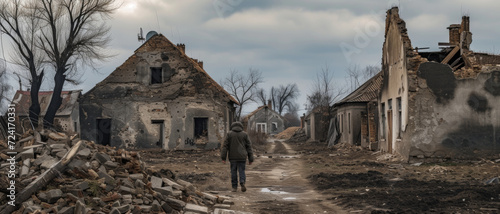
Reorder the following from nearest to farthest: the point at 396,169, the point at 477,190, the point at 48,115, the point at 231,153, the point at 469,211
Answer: the point at 469,211, the point at 477,190, the point at 231,153, the point at 396,169, the point at 48,115

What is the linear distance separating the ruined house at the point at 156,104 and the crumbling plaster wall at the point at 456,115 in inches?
490

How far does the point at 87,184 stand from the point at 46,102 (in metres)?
44.7

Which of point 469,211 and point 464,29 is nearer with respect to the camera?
point 469,211

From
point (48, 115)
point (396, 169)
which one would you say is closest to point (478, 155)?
point (396, 169)

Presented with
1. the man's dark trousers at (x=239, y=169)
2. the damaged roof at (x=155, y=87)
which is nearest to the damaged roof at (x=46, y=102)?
the damaged roof at (x=155, y=87)

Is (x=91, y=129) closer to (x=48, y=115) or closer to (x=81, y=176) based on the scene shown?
(x=48, y=115)

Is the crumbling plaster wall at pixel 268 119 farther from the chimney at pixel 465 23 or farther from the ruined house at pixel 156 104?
the chimney at pixel 465 23

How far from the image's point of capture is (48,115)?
86.7 feet

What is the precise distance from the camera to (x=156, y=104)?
26.7 m

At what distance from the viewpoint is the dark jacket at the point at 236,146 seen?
11.2 metres

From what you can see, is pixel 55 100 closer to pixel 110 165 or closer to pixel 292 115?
pixel 110 165

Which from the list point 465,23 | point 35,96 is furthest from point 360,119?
point 35,96

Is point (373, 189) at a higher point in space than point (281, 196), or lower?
higher

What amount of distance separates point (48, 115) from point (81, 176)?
65.6 feet
